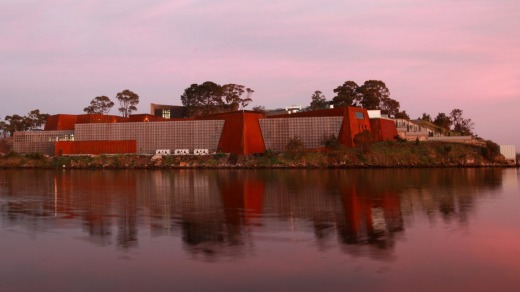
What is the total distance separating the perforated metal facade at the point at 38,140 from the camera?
11468cm

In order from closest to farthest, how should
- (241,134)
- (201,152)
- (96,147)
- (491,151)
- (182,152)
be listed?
(491,151)
(241,134)
(201,152)
(182,152)
(96,147)

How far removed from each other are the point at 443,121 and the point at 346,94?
35.9m

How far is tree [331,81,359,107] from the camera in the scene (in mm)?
126688

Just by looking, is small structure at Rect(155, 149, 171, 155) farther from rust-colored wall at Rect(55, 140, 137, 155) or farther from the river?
the river

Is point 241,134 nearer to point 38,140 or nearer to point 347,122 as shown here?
point 347,122

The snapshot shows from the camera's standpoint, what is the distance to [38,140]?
116500 mm

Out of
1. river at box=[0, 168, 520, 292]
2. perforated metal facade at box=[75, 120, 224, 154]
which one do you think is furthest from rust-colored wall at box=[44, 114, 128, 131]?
river at box=[0, 168, 520, 292]

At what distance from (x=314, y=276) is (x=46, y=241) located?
41.2ft

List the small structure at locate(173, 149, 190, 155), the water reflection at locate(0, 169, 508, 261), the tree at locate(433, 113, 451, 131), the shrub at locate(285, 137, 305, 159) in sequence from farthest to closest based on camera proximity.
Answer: the tree at locate(433, 113, 451, 131) → the small structure at locate(173, 149, 190, 155) → the shrub at locate(285, 137, 305, 159) → the water reflection at locate(0, 169, 508, 261)

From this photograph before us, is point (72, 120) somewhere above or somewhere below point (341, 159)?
above

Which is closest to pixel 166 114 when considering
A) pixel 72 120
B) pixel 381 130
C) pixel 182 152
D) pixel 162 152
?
pixel 72 120

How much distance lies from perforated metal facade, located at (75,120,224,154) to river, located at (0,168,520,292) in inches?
2720

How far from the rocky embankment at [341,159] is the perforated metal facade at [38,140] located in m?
13.7

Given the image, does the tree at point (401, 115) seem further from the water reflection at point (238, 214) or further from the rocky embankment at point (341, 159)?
the water reflection at point (238, 214)
